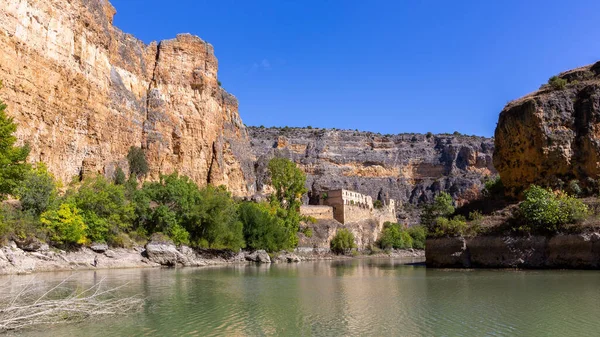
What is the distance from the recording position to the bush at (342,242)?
3029 inches

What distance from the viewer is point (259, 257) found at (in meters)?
53.4

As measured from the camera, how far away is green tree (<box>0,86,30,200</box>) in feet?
93.5

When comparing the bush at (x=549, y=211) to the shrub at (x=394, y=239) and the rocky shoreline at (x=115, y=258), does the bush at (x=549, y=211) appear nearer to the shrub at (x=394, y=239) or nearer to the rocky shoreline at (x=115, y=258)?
the rocky shoreline at (x=115, y=258)

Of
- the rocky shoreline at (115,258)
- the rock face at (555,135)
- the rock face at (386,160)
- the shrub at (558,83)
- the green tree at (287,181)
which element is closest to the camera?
the rocky shoreline at (115,258)

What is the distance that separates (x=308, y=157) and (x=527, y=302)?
118424 millimetres

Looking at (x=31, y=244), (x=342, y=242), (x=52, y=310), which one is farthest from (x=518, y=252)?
(x=342, y=242)

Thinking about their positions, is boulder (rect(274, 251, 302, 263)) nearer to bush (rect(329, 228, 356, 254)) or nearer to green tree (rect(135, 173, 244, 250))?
green tree (rect(135, 173, 244, 250))

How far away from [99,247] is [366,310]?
28.7 m

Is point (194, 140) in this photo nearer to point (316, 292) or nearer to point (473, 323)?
point (316, 292)

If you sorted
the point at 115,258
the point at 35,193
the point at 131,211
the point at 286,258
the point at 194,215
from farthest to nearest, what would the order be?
the point at 286,258 → the point at 194,215 → the point at 131,211 → the point at 115,258 → the point at 35,193

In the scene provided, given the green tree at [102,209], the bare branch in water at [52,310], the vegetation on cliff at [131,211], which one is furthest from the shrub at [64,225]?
the bare branch in water at [52,310]

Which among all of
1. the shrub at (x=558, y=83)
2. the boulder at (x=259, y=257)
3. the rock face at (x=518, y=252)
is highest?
the shrub at (x=558, y=83)

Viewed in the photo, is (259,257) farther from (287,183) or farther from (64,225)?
(64,225)

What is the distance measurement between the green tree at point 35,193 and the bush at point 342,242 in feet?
154
